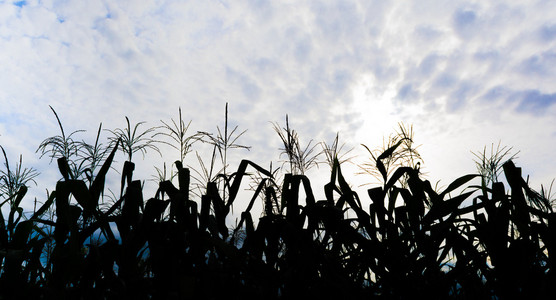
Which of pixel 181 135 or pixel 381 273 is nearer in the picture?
pixel 381 273

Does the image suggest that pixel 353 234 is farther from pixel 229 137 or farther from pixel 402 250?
pixel 229 137

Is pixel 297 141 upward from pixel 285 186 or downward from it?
upward

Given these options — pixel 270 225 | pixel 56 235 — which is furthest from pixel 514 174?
pixel 56 235

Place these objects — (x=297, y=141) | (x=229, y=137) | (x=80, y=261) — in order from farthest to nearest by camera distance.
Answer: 1. (x=297, y=141)
2. (x=229, y=137)
3. (x=80, y=261)

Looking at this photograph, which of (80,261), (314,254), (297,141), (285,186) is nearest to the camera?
(80,261)

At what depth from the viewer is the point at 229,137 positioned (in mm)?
2715

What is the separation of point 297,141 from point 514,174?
5.44 feet

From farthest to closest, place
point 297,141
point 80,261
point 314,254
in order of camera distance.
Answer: point 297,141
point 314,254
point 80,261

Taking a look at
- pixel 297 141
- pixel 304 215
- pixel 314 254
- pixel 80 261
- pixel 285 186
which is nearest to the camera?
pixel 80 261

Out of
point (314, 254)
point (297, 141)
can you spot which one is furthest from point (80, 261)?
point (297, 141)

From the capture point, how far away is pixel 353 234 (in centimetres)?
132

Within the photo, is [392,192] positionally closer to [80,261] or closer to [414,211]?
[414,211]

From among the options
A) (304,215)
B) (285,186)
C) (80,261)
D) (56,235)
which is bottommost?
(80,261)

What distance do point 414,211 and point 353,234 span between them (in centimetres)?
26
